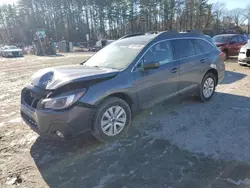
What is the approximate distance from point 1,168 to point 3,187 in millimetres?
472

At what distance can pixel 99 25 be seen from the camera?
61.2m

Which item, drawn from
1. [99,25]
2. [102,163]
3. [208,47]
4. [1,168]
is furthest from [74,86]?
[99,25]

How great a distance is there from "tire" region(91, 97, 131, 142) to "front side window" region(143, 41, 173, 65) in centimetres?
94

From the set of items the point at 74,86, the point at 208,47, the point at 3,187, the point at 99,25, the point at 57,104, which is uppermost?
the point at 99,25

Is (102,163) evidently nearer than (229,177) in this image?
No

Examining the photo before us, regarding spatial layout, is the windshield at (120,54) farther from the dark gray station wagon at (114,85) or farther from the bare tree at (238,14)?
the bare tree at (238,14)

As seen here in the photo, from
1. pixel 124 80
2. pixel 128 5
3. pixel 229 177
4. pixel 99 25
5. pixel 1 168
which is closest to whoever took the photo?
pixel 229 177

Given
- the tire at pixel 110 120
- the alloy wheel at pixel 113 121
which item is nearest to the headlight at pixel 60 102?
the tire at pixel 110 120

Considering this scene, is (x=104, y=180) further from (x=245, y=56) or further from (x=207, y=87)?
(x=245, y=56)

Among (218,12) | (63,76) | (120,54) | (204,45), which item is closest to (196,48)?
(204,45)

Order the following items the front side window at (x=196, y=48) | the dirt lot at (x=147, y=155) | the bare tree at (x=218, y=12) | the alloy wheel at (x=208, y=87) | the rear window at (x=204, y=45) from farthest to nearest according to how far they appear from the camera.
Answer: the bare tree at (x=218, y=12) → the alloy wheel at (x=208, y=87) → the rear window at (x=204, y=45) → the front side window at (x=196, y=48) → the dirt lot at (x=147, y=155)

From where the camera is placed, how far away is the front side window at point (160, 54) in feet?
13.4

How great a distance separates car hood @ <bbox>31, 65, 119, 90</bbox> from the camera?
3289 mm

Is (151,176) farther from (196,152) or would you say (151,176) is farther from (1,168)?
(1,168)
